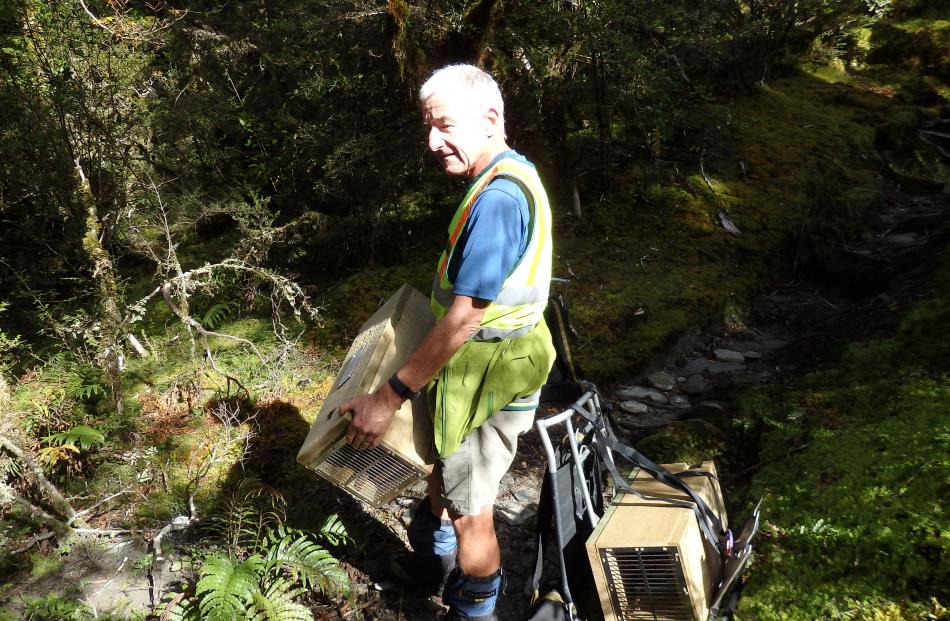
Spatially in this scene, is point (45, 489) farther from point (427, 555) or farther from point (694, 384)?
point (694, 384)

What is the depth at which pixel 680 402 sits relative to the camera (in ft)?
18.5

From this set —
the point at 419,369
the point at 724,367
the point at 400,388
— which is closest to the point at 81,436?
the point at 400,388

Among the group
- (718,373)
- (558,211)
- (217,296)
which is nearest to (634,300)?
(718,373)

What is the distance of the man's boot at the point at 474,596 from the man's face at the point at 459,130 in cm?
196

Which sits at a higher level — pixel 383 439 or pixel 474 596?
pixel 383 439

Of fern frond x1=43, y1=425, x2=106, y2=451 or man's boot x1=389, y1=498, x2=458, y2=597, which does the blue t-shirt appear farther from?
fern frond x1=43, y1=425, x2=106, y2=451

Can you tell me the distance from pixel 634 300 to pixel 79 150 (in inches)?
218

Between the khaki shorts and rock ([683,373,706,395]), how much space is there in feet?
11.4

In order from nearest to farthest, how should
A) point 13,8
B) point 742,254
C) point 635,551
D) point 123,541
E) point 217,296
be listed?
point 635,551, point 123,541, point 13,8, point 217,296, point 742,254

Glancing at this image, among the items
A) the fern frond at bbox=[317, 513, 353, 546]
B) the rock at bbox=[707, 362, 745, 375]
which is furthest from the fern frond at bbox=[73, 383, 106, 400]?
the rock at bbox=[707, 362, 745, 375]

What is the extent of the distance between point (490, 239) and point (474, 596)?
1.76 m

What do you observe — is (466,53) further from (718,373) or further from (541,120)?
(718,373)

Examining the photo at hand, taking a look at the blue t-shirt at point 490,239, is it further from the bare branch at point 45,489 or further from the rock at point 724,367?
the rock at point 724,367

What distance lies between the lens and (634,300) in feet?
22.1
